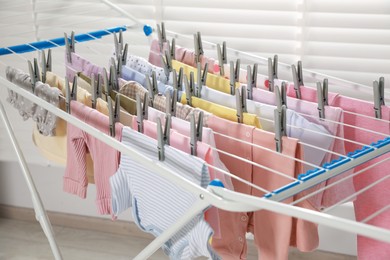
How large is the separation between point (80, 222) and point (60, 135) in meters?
1.42

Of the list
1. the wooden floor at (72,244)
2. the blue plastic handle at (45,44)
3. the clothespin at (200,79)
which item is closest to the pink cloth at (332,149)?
the clothespin at (200,79)

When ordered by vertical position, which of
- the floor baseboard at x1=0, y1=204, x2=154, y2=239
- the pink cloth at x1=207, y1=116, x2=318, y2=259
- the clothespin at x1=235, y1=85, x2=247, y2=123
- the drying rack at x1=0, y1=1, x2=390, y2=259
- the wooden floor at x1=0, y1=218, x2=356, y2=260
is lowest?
the wooden floor at x1=0, y1=218, x2=356, y2=260

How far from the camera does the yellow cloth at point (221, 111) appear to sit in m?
1.92

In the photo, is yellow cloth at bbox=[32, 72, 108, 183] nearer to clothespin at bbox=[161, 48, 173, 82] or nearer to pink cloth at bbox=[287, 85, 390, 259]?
clothespin at bbox=[161, 48, 173, 82]

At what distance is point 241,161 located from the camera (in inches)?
75.6

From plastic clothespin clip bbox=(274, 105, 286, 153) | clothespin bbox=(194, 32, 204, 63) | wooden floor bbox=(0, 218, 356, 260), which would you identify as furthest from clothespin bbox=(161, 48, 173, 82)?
wooden floor bbox=(0, 218, 356, 260)

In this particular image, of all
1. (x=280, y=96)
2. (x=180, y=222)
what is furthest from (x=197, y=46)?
(x=180, y=222)

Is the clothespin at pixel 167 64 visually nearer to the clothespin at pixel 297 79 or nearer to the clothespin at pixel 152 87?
the clothespin at pixel 152 87

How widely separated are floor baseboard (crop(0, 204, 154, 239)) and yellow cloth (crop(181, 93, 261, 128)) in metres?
1.52

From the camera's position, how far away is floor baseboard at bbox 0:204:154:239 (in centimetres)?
351

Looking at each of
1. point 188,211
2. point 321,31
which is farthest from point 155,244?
point 321,31

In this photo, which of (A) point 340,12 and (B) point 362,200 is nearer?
(B) point 362,200

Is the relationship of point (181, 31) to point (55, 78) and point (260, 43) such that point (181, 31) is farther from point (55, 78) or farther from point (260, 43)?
point (55, 78)

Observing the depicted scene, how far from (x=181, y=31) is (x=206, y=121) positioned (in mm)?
1201
